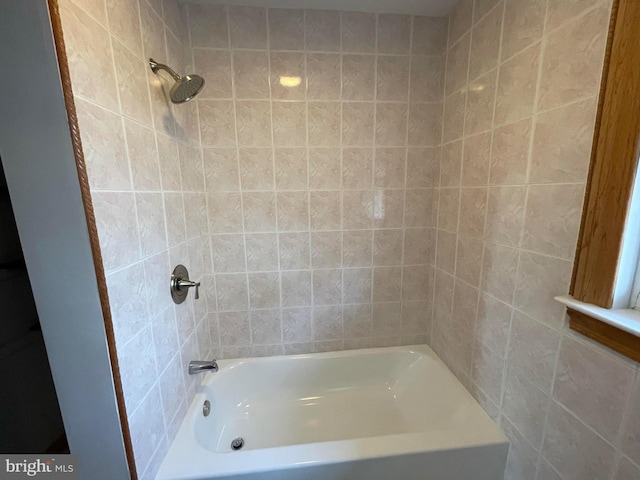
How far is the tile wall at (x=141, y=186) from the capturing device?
0.67 m

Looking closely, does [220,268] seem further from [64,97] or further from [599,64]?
[599,64]

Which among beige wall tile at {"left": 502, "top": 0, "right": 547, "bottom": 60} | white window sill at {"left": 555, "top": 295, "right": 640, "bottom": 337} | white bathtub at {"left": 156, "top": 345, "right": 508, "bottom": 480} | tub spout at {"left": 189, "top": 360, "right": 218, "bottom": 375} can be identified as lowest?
white bathtub at {"left": 156, "top": 345, "right": 508, "bottom": 480}

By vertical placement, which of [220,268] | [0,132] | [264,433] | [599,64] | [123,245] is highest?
[599,64]

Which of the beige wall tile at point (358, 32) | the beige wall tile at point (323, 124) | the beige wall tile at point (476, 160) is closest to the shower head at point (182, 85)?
the beige wall tile at point (323, 124)

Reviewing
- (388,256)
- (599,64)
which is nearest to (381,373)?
(388,256)

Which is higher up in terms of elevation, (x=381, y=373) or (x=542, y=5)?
(x=542, y=5)

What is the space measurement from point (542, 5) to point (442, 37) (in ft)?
2.09

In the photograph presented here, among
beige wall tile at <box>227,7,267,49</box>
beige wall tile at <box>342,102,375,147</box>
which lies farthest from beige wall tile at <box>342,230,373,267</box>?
beige wall tile at <box>227,7,267,49</box>

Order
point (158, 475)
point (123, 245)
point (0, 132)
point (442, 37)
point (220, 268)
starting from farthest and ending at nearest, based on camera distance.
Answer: point (220, 268), point (442, 37), point (158, 475), point (123, 245), point (0, 132)

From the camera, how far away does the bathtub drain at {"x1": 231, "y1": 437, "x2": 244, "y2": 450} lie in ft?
4.35

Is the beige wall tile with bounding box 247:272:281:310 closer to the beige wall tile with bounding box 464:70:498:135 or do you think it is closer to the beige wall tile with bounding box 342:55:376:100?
the beige wall tile with bounding box 342:55:376:100

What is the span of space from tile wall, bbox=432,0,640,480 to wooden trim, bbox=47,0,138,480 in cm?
127

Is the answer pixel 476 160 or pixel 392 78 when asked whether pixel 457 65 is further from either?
pixel 476 160

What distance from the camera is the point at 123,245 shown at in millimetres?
762
